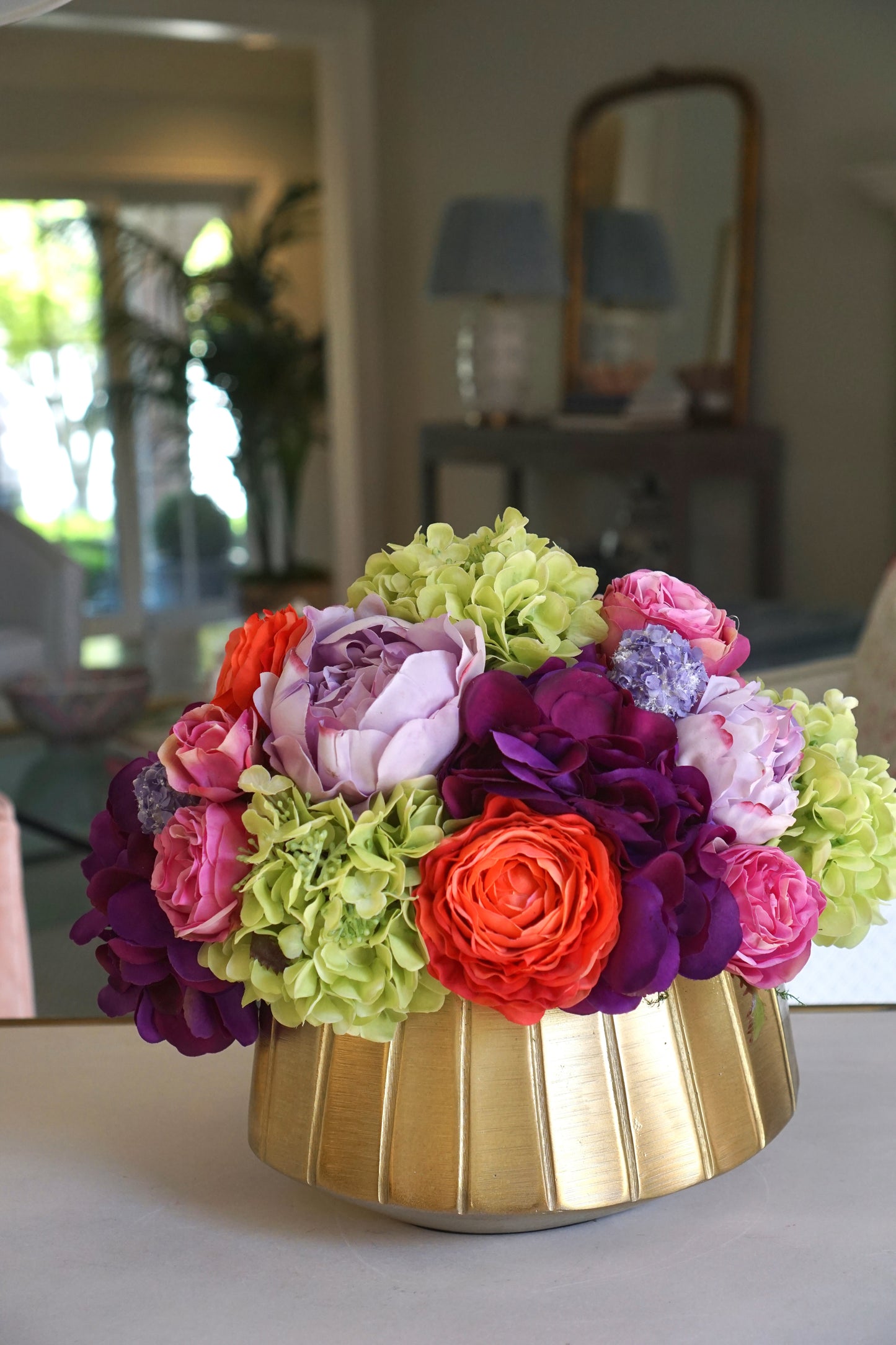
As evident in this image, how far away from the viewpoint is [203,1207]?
66 cm

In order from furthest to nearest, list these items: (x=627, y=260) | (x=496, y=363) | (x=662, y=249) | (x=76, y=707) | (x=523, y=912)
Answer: (x=496, y=363) < (x=627, y=260) < (x=662, y=249) < (x=76, y=707) < (x=523, y=912)

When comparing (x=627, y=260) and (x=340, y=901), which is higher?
(x=627, y=260)

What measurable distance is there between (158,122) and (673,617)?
21.3ft

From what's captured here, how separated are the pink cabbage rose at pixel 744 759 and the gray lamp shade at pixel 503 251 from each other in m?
3.90

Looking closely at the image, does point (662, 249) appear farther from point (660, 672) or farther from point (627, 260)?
point (660, 672)

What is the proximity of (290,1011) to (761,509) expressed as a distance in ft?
12.0

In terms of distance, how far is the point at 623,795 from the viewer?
0.53 meters

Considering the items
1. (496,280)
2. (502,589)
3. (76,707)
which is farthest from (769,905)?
(496,280)

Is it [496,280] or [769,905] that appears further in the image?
[496,280]

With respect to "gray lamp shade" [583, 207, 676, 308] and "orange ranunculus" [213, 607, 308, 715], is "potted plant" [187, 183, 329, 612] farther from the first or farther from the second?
"orange ranunculus" [213, 607, 308, 715]

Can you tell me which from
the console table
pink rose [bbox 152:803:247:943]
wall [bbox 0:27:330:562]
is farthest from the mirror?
pink rose [bbox 152:803:247:943]

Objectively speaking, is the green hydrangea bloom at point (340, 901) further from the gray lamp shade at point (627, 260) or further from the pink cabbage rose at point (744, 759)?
the gray lamp shade at point (627, 260)

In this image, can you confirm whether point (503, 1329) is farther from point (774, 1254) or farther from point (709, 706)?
point (709, 706)

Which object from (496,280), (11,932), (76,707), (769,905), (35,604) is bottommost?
(35,604)
